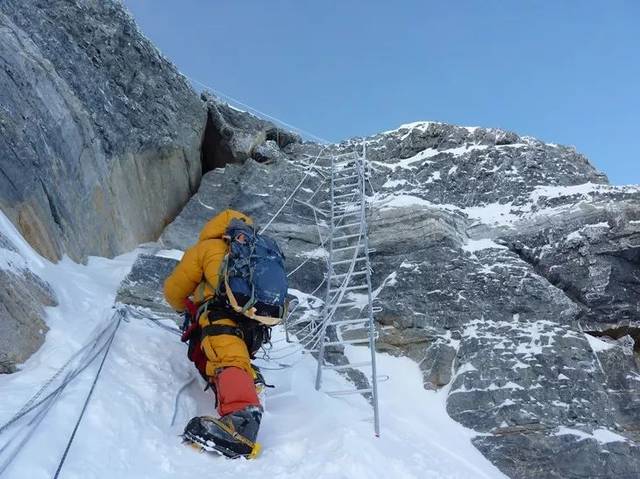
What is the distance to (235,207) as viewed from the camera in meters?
11.1

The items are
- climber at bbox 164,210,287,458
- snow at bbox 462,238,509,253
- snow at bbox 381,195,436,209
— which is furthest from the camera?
snow at bbox 381,195,436,209

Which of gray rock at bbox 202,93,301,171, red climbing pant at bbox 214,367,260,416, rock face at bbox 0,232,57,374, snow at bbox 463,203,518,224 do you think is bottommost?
red climbing pant at bbox 214,367,260,416

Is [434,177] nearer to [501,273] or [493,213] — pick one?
[493,213]

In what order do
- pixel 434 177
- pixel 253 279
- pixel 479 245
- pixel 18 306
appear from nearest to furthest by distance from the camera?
1. pixel 18 306
2. pixel 253 279
3. pixel 479 245
4. pixel 434 177

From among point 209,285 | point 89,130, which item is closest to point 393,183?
point 89,130

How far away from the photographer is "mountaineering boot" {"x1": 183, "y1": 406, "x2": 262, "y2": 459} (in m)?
4.02

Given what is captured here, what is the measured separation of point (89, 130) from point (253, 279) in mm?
4686

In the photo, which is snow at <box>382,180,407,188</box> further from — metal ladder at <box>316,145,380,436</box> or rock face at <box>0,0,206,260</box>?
→ rock face at <box>0,0,206,260</box>

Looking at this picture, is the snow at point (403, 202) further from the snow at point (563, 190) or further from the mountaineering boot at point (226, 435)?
the mountaineering boot at point (226, 435)

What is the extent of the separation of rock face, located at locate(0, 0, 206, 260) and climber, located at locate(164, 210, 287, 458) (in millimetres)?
2122

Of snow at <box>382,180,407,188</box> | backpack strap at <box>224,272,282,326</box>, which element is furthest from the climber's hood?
snow at <box>382,180,407,188</box>

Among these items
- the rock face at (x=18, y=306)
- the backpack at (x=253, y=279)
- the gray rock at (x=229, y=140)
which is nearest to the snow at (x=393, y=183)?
the gray rock at (x=229, y=140)

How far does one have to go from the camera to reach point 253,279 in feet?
15.8

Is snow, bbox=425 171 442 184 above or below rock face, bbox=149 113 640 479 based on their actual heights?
above
